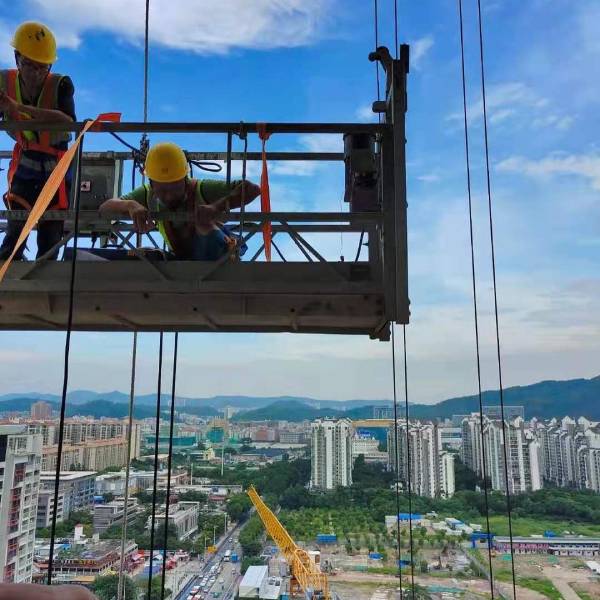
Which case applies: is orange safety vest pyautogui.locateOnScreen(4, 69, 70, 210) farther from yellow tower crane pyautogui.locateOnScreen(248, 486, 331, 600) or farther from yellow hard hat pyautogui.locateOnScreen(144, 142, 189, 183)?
yellow tower crane pyautogui.locateOnScreen(248, 486, 331, 600)

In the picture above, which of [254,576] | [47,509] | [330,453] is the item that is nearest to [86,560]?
[47,509]

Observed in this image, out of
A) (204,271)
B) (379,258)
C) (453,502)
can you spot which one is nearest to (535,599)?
(453,502)

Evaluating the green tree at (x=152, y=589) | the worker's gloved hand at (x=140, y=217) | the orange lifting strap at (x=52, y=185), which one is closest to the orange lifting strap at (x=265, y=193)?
the worker's gloved hand at (x=140, y=217)

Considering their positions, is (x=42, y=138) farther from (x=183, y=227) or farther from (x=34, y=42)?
(x=183, y=227)

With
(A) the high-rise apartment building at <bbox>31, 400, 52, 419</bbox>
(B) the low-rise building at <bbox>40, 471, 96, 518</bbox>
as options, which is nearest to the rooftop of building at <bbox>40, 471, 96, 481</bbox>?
(B) the low-rise building at <bbox>40, 471, 96, 518</bbox>

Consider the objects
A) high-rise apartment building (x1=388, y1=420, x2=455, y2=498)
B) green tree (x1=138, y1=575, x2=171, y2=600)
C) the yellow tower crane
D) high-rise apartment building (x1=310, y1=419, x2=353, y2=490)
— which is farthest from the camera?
the yellow tower crane

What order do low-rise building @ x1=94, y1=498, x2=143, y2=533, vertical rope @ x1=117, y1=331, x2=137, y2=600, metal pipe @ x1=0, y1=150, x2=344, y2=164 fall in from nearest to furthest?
metal pipe @ x1=0, y1=150, x2=344, y2=164 → vertical rope @ x1=117, y1=331, x2=137, y2=600 → low-rise building @ x1=94, y1=498, x2=143, y2=533

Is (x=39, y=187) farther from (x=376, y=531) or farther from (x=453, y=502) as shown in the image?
(x=376, y=531)
